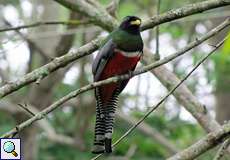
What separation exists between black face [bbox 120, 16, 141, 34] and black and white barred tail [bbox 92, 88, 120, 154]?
1.00 feet

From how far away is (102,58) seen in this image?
2.79 metres

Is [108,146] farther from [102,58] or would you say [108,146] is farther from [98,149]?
[102,58]

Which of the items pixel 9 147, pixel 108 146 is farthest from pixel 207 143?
pixel 9 147

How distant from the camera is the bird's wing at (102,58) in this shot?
9.04ft

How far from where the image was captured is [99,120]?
104 inches

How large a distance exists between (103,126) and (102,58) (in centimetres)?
33

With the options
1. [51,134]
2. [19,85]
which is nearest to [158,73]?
[19,85]

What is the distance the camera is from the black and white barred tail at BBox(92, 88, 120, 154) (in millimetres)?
2555

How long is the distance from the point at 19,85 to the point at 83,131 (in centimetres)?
352

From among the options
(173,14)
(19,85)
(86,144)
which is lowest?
(19,85)

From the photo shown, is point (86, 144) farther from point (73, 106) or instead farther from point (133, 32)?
point (133, 32)

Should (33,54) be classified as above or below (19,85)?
above

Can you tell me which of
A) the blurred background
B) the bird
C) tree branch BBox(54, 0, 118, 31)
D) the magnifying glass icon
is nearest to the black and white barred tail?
the bird

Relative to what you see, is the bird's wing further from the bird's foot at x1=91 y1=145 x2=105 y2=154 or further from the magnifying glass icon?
the magnifying glass icon
